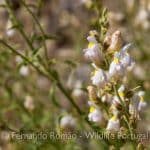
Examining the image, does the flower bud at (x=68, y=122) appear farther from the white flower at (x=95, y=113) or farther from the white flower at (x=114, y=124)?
the white flower at (x=114, y=124)

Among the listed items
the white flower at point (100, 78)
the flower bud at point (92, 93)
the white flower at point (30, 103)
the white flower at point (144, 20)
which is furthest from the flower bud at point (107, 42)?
the white flower at point (144, 20)

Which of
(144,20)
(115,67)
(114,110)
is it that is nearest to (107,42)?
(115,67)

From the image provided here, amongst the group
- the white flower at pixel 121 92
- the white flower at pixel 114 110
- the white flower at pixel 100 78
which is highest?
the white flower at pixel 100 78

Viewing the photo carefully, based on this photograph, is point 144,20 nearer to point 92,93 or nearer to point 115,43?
point 92,93

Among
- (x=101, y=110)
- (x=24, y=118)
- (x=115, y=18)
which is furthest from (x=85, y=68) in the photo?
(x=101, y=110)

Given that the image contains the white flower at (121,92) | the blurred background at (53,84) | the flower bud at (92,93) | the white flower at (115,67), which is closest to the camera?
the white flower at (115,67)

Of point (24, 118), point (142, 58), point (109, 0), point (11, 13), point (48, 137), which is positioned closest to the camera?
point (48, 137)

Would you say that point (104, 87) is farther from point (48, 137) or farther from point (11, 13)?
point (11, 13)

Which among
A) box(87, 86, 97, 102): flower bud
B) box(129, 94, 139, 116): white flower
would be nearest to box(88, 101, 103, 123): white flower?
box(87, 86, 97, 102): flower bud

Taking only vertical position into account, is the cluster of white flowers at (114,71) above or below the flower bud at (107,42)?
below

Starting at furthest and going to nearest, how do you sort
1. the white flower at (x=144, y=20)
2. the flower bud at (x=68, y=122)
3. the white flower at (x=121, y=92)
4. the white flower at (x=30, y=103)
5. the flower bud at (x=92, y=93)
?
the white flower at (x=144, y=20), the white flower at (x=30, y=103), the flower bud at (x=68, y=122), the flower bud at (x=92, y=93), the white flower at (x=121, y=92)
